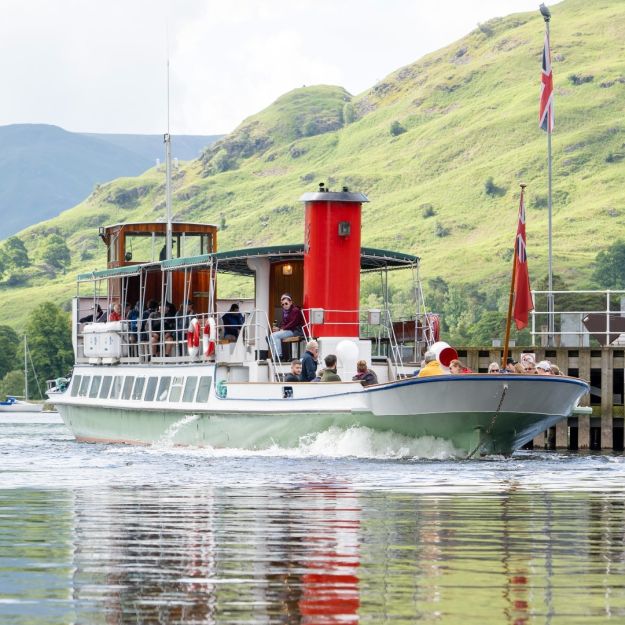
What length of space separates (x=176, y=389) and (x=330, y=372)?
6.38 m

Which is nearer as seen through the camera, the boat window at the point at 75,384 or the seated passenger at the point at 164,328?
the seated passenger at the point at 164,328

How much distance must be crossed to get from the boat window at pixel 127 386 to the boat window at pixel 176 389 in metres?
3.07

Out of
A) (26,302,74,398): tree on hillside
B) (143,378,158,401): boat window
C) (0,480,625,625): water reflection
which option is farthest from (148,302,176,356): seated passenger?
(26,302,74,398): tree on hillside

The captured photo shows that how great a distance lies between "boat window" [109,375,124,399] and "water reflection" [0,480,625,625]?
21175 millimetres

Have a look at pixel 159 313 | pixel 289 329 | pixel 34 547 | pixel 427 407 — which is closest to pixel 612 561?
pixel 34 547

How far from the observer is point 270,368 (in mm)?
35188

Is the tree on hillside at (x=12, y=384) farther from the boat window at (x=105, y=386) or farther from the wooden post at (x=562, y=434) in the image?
the wooden post at (x=562, y=434)

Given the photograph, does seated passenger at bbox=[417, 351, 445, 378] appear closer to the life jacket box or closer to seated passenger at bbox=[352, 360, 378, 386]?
seated passenger at bbox=[352, 360, 378, 386]

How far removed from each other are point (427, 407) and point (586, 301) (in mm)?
99995

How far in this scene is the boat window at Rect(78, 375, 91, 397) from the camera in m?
45.1

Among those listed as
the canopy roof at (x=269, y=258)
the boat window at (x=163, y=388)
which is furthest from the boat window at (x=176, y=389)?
the canopy roof at (x=269, y=258)

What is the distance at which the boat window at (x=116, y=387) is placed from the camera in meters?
42.2

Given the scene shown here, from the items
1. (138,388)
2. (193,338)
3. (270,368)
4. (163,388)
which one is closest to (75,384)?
(138,388)

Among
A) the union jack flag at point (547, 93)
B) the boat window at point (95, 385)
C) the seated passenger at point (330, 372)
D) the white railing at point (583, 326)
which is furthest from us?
the union jack flag at point (547, 93)
